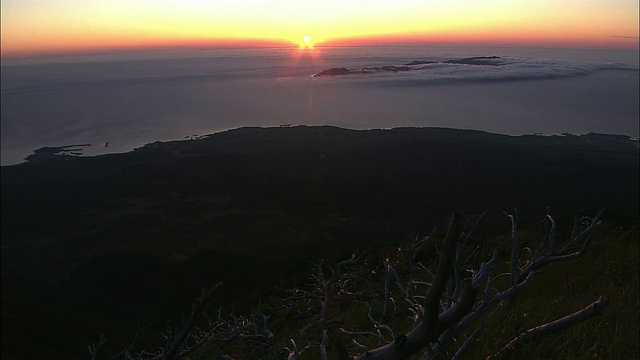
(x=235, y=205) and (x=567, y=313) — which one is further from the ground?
(x=567, y=313)

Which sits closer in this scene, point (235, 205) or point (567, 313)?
point (567, 313)

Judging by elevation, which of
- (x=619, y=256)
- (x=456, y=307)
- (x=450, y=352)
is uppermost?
(x=456, y=307)

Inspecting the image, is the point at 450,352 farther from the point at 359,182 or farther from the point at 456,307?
the point at 359,182

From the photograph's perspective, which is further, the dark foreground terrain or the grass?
the dark foreground terrain

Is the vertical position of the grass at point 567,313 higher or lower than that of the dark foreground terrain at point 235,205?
higher

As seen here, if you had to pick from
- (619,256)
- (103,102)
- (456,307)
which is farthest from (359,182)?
(103,102)

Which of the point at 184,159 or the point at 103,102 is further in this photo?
the point at 103,102

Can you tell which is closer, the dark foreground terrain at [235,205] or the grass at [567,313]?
the grass at [567,313]

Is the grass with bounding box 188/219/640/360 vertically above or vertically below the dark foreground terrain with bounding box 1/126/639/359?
above
